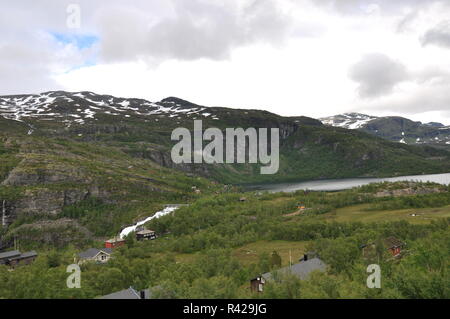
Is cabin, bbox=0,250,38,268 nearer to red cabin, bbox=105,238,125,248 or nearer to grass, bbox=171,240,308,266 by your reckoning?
red cabin, bbox=105,238,125,248

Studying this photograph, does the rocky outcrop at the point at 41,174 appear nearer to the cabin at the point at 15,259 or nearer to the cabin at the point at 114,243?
the cabin at the point at 114,243

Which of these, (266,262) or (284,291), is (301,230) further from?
(284,291)

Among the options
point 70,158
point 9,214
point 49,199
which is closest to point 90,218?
point 49,199

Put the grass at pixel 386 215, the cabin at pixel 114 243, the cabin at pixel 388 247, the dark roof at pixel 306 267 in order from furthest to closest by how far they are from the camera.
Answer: the grass at pixel 386 215, the cabin at pixel 114 243, the cabin at pixel 388 247, the dark roof at pixel 306 267

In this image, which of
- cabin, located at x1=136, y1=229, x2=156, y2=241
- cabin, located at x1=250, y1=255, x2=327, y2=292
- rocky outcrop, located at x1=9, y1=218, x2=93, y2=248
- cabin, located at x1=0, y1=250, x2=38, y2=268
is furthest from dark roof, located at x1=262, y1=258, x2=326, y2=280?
rocky outcrop, located at x1=9, y1=218, x2=93, y2=248

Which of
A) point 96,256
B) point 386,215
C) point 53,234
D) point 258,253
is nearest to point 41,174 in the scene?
point 53,234

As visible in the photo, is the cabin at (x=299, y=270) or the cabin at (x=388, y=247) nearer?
the cabin at (x=299, y=270)

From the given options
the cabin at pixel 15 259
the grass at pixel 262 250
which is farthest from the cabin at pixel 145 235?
the cabin at pixel 15 259
